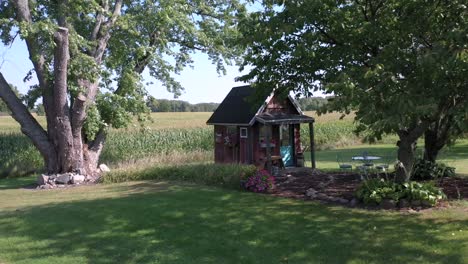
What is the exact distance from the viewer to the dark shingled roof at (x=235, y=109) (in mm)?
19281

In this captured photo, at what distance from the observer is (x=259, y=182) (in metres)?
13.0

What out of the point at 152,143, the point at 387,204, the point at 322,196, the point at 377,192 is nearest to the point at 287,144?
the point at 322,196

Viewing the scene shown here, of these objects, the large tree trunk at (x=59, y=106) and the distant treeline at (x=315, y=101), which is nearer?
the distant treeline at (x=315, y=101)

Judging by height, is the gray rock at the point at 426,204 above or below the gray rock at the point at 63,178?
below

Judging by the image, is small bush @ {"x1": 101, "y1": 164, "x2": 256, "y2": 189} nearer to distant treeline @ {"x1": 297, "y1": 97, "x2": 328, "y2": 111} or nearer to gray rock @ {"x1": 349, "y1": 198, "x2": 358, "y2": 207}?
distant treeline @ {"x1": 297, "y1": 97, "x2": 328, "y2": 111}

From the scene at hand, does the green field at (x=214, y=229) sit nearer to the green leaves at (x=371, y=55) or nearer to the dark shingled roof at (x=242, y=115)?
the green leaves at (x=371, y=55)

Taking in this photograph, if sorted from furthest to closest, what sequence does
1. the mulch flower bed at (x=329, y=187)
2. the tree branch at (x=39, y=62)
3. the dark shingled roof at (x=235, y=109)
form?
the dark shingled roof at (x=235, y=109)
the tree branch at (x=39, y=62)
the mulch flower bed at (x=329, y=187)

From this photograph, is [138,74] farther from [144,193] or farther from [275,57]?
[275,57]

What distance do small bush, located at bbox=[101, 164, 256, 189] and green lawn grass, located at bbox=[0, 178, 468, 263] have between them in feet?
5.88

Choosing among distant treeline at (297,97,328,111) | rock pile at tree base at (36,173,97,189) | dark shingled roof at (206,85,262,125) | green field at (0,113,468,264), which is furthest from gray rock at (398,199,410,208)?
rock pile at tree base at (36,173,97,189)

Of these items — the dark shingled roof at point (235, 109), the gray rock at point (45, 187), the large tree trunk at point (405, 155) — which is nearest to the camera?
the large tree trunk at point (405, 155)

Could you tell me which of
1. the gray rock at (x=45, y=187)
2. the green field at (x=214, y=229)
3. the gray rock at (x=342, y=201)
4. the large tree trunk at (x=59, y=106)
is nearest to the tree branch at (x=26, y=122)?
the large tree trunk at (x=59, y=106)

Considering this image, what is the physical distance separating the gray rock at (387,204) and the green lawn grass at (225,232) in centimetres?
46

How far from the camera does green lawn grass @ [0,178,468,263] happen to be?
7438 millimetres
